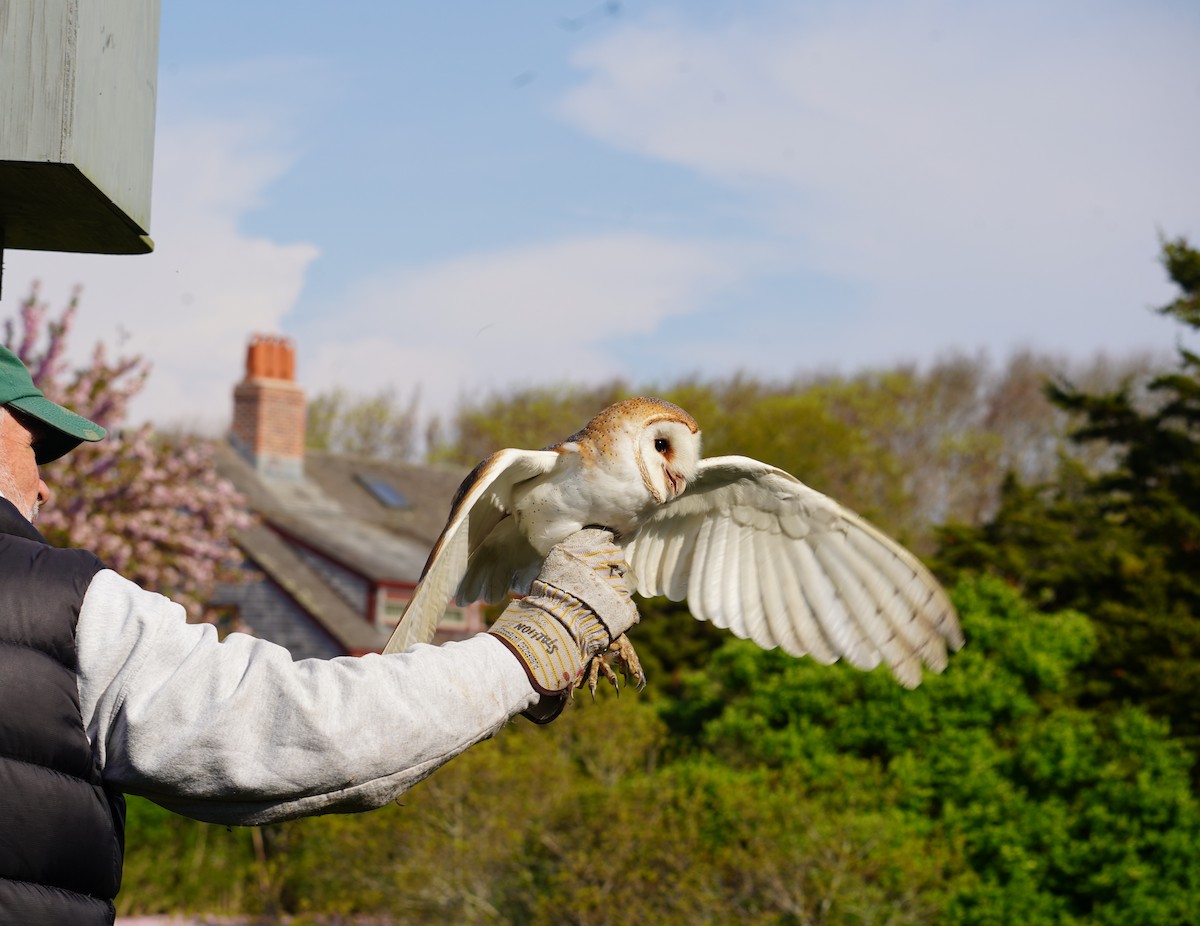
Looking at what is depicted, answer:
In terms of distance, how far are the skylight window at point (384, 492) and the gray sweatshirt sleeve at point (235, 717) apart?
21408 millimetres

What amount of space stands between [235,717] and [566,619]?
50cm

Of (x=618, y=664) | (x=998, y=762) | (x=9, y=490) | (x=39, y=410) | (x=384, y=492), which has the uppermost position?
(x=39, y=410)

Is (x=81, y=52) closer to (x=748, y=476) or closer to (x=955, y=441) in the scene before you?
(x=748, y=476)

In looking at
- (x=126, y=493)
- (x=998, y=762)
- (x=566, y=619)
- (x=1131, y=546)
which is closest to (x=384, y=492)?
(x=126, y=493)

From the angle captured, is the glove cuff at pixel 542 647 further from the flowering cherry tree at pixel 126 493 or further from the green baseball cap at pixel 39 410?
the flowering cherry tree at pixel 126 493

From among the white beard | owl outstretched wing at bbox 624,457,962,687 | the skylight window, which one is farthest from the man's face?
the skylight window

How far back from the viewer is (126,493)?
41.8 feet

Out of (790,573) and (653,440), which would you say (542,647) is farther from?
(790,573)

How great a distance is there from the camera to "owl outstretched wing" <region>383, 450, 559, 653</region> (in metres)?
2.37

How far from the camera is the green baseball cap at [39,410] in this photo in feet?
5.53

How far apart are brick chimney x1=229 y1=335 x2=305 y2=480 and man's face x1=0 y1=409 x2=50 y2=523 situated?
64.8ft

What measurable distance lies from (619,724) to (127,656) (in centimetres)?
875

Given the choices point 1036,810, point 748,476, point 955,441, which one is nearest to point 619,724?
point 1036,810

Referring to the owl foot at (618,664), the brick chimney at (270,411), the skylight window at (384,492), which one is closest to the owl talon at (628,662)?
the owl foot at (618,664)
